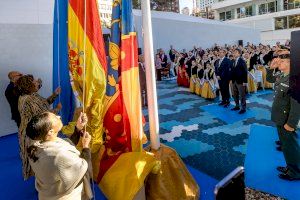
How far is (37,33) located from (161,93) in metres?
5.99

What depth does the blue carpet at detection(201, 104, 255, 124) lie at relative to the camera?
7634 mm

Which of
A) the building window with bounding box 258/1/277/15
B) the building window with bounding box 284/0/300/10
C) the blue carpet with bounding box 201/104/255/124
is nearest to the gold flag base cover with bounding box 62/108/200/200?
the blue carpet with bounding box 201/104/255/124

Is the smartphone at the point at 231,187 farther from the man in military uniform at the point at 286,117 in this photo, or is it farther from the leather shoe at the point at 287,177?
the leather shoe at the point at 287,177

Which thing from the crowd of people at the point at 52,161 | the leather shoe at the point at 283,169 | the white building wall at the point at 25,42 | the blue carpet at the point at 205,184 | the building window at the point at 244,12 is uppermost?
the building window at the point at 244,12

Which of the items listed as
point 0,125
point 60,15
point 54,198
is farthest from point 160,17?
point 54,198

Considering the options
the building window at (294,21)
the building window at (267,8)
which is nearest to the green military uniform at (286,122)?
the building window at (294,21)

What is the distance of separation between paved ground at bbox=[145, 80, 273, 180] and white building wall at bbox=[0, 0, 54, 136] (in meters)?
3.31

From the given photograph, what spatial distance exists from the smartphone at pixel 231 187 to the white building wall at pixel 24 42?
6968mm

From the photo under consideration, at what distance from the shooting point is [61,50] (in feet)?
16.1

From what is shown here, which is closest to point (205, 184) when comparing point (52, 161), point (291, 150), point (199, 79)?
point (291, 150)

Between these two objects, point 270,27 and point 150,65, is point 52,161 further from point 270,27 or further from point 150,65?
point 270,27

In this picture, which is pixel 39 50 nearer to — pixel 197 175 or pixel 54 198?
pixel 197 175

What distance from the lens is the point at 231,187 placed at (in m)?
1.35

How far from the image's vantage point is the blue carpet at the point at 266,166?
393 cm
